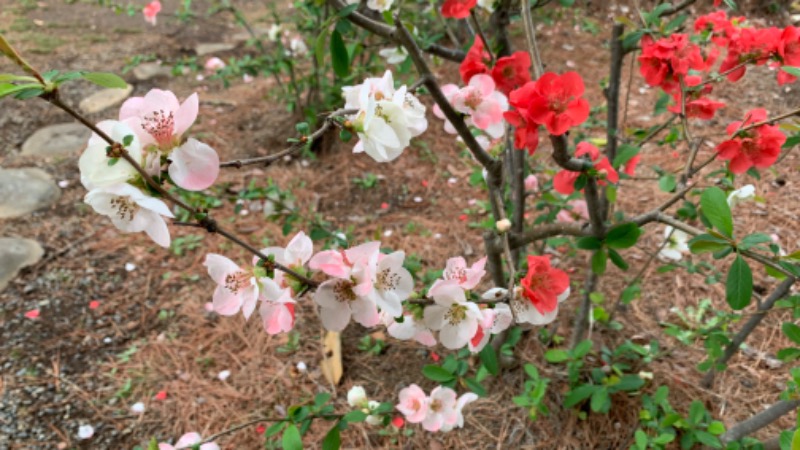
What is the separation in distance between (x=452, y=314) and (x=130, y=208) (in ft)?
1.63

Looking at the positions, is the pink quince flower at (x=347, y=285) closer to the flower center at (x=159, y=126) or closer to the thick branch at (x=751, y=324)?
the flower center at (x=159, y=126)

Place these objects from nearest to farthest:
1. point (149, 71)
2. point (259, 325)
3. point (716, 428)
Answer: point (716, 428), point (259, 325), point (149, 71)

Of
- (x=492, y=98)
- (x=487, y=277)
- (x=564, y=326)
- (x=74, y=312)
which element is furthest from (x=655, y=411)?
(x=74, y=312)

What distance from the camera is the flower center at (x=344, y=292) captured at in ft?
2.61

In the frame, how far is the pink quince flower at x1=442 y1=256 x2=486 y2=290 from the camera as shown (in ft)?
2.90

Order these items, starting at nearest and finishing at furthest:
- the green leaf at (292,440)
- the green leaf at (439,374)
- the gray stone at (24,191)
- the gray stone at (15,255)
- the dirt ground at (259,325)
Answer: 1. the green leaf at (292,440)
2. the green leaf at (439,374)
3. the dirt ground at (259,325)
4. the gray stone at (15,255)
5. the gray stone at (24,191)

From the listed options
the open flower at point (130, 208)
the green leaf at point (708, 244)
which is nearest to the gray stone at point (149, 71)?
the open flower at point (130, 208)

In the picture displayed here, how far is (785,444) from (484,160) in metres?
0.69

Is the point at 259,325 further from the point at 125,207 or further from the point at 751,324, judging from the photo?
the point at 751,324

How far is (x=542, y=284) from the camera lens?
928mm

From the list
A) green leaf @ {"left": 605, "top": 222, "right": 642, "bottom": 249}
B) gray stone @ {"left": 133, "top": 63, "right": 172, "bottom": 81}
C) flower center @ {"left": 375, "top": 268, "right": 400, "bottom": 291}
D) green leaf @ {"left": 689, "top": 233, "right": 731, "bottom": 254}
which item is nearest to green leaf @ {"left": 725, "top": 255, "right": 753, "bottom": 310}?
green leaf @ {"left": 689, "top": 233, "right": 731, "bottom": 254}

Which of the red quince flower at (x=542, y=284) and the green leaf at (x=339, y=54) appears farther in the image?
the green leaf at (x=339, y=54)

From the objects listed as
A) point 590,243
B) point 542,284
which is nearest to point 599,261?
point 590,243

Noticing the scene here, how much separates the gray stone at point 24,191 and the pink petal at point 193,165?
2.27m
